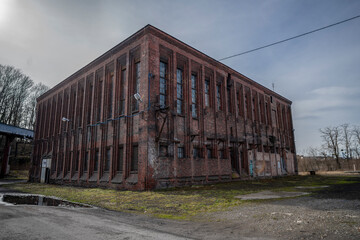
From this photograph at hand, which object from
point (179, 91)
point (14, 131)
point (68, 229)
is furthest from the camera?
point (14, 131)

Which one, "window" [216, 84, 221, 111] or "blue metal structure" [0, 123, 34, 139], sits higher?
"window" [216, 84, 221, 111]

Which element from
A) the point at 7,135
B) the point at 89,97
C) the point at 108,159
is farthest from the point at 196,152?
the point at 7,135

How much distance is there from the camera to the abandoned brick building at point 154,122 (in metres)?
14.1

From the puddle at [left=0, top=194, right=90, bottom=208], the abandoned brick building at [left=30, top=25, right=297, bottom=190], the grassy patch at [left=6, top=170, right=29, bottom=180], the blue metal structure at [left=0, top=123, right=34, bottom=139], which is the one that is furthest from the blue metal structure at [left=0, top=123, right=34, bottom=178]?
the puddle at [left=0, top=194, right=90, bottom=208]

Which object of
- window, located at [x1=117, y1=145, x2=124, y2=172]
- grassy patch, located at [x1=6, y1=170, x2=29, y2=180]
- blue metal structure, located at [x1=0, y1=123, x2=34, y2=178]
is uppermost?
blue metal structure, located at [x1=0, y1=123, x2=34, y2=178]

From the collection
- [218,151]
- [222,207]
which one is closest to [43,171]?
[218,151]

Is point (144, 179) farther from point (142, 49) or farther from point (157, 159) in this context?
point (142, 49)

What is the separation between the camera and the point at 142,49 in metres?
14.9

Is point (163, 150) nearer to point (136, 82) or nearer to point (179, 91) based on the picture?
point (179, 91)

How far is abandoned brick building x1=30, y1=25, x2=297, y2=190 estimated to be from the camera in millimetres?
14055

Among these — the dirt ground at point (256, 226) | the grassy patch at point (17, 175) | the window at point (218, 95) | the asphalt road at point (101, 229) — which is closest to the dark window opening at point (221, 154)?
the window at point (218, 95)

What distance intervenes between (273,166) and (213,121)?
1275 centimetres

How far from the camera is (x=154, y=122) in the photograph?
13805 millimetres

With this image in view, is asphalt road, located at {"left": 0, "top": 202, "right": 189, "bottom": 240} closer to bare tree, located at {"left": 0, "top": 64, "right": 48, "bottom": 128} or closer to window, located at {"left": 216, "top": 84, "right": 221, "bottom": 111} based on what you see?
window, located at {"left": 216, "top": 84, "right": 221, "bottom": 111}
